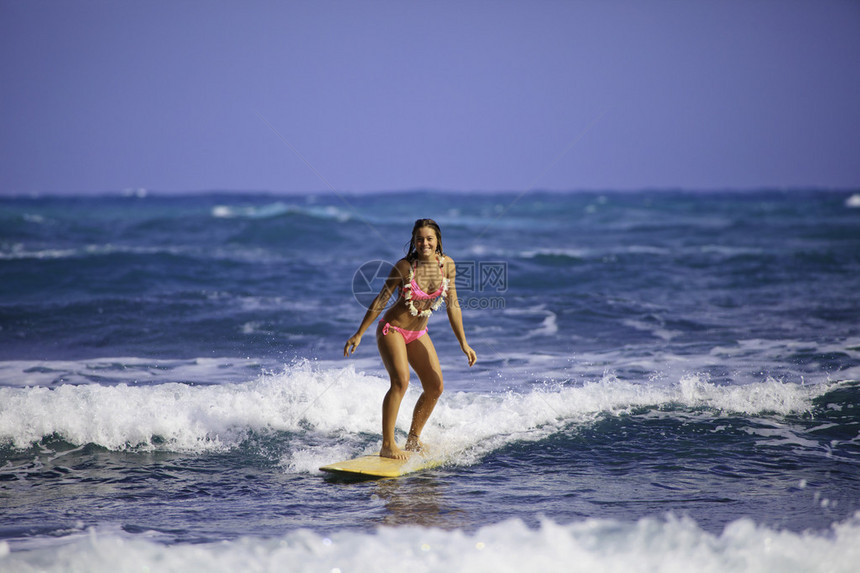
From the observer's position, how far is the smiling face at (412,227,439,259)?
552 centimetres

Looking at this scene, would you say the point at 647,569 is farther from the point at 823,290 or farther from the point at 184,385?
the point at 823,290

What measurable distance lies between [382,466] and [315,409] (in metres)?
1.89

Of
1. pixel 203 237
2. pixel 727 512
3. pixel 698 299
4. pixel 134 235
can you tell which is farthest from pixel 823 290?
pixel 134 235

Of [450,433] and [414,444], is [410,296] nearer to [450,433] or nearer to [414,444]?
[414,444]

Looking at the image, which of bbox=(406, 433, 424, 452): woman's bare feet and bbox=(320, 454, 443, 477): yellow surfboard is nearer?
bbox=(320, 454, 443, 477): yellow surfboard

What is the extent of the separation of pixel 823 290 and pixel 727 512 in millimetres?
12607

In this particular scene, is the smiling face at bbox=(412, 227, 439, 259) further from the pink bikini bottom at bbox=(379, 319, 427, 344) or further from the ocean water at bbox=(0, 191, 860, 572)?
the ocean water at bbox=(0, 191, 860, 572)

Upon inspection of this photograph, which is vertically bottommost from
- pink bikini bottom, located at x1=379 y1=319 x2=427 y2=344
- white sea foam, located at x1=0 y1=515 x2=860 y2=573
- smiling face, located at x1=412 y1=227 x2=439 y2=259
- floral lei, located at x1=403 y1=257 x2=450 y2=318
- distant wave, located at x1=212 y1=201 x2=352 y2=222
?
white sea foam, located at x1=0 y1=515 x2=860 y2=573

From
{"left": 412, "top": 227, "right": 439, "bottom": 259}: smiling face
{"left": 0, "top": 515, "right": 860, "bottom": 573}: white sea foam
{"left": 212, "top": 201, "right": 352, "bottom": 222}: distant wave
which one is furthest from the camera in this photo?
{"left": 212, "top": 201, "right": 352, "bottom": 222}: distant wave

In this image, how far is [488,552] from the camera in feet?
13.6

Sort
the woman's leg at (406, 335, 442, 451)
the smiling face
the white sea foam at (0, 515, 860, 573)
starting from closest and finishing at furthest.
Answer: the white sea foam at (0, 515, 860, 573) < the smiling face < the woman's leg at (406, 335, 442, 451)

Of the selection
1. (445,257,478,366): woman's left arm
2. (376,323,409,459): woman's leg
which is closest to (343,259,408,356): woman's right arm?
(376,323,409,459): woman's leg

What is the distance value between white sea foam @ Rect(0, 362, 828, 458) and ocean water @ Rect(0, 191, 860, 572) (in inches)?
1.1

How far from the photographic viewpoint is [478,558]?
162 inches
